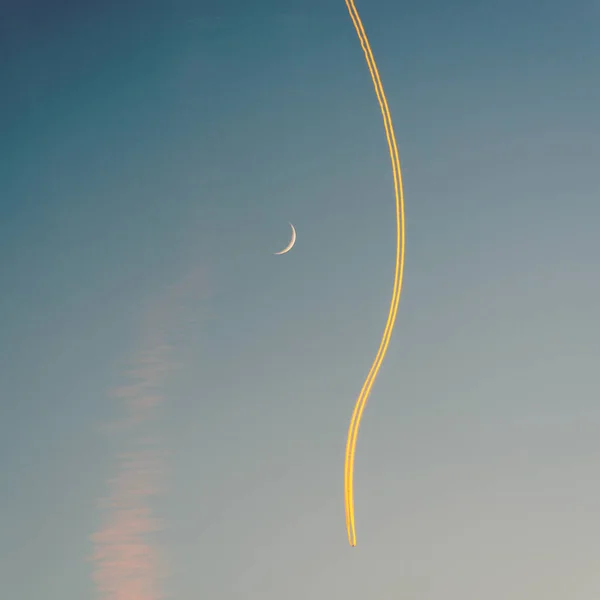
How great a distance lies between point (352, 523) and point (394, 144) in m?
65.2

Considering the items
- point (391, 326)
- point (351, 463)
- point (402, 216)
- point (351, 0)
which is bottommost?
point (351, 463)

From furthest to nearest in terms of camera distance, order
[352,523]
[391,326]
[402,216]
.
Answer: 1. [352,523]
2. [391,326]
3. [402,216]

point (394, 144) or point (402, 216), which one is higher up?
point (394, 144)

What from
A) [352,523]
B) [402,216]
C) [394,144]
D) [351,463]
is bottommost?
[352,523]

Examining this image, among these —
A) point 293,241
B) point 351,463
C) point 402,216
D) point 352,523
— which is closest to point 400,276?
point 402,216

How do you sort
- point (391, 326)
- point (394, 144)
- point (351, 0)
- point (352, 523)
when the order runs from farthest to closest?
point (352, 523) → point (391, 326) → point (394, 144) → point (351, 0)

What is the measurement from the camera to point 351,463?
7194 centimetres

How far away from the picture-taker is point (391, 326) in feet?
225

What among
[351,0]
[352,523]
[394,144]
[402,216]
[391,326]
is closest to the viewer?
[351,0]

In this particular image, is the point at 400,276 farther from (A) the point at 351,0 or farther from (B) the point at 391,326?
(A) the point at 351,0

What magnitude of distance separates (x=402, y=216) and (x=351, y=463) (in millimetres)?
41617

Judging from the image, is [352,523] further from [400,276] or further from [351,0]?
[351,0]

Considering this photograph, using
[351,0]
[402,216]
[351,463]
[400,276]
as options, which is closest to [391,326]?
[400,276]

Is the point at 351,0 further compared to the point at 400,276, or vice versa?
the point at 400,276
